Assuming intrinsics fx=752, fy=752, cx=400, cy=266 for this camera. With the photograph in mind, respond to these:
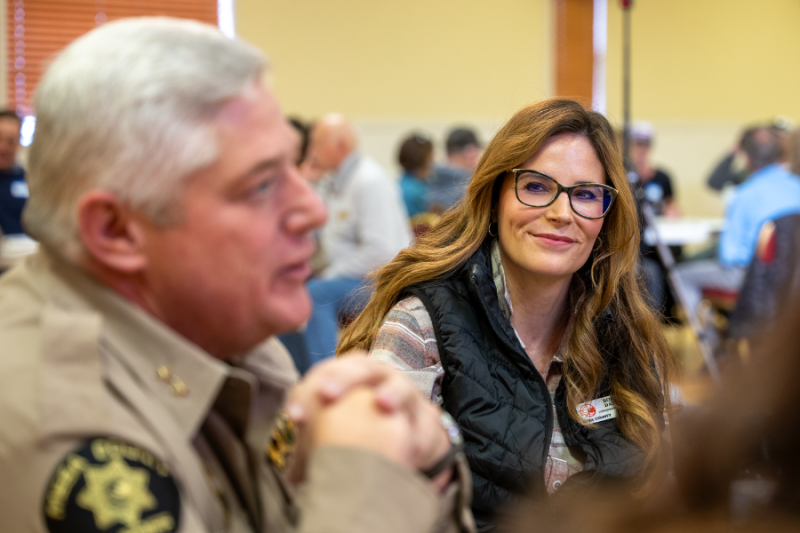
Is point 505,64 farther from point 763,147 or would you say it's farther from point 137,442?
point 137,442

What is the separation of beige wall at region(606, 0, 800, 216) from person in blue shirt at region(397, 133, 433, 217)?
9.90 ft

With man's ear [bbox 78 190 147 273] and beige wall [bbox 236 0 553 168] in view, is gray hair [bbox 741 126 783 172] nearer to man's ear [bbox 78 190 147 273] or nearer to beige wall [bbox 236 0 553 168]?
beige wall [bbox 236 0 553 168]

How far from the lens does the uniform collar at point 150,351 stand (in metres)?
0.71

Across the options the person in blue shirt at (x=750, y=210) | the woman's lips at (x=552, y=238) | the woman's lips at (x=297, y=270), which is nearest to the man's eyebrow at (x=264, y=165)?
the woman's lips at (x=297, y=270)

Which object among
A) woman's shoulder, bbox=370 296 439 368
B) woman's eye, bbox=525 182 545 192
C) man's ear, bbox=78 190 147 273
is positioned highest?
man's ear, bbox=78 190 147 273

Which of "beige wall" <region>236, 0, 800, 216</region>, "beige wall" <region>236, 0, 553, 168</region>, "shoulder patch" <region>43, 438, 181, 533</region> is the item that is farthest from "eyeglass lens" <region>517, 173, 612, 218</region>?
"beige wall" <region>236, 0, 553, 168</region>

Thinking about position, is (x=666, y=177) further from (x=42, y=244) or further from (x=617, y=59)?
(x=42, y=244)

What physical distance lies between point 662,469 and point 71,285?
55 centimetres

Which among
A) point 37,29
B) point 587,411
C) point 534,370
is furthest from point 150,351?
point 37,29

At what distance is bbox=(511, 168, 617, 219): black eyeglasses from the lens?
1.63m

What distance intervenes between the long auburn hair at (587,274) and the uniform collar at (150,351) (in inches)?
33.7

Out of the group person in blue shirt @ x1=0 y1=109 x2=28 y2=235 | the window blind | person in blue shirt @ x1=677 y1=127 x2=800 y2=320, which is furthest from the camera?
the window blind

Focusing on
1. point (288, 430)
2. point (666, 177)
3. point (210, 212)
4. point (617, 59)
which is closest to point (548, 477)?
point (288, 430)

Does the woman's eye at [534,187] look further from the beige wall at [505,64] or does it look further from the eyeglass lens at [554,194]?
the beige wall at [505,64]
